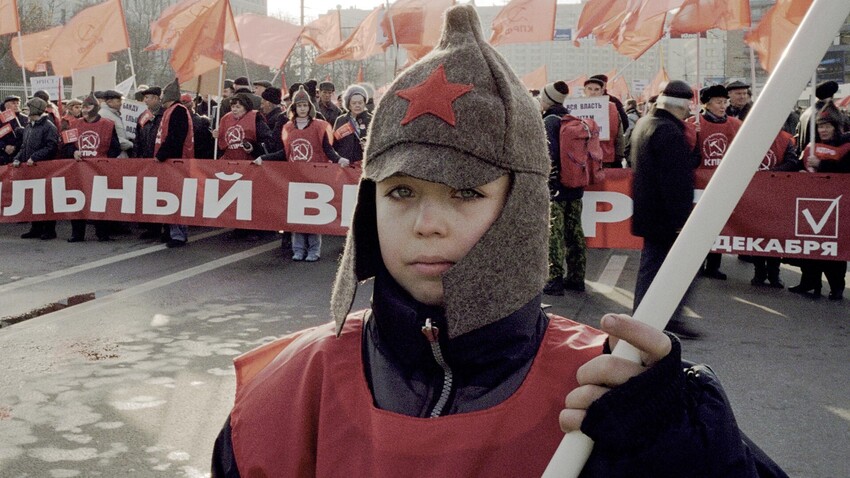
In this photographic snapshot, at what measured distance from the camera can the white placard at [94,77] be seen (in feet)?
52.6

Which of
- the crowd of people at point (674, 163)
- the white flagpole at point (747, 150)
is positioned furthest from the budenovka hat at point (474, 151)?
the crowd of people at point (674, 163)

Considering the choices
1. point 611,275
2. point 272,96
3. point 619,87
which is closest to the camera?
point 611,275

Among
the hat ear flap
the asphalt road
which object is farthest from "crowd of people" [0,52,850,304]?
the hat ear flap

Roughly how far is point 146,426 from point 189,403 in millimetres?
402

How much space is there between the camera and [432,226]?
1572 mm

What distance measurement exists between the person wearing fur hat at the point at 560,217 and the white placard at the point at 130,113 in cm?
823

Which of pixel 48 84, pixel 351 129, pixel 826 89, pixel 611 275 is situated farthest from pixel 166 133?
pixel 826 89

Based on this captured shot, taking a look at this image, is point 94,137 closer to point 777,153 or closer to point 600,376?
point 777,153

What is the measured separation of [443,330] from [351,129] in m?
9.63

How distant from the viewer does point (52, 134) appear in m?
12.2

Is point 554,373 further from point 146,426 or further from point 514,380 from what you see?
point 146,426

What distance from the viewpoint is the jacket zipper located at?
5.07 feet

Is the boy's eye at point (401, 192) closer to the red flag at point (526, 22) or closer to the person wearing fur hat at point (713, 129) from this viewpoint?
the person wearing fur hat at point (713, 129)

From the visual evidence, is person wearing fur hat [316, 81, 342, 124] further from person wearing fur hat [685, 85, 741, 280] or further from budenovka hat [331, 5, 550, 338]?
budenovka hat [331, 5, 550, 338]
